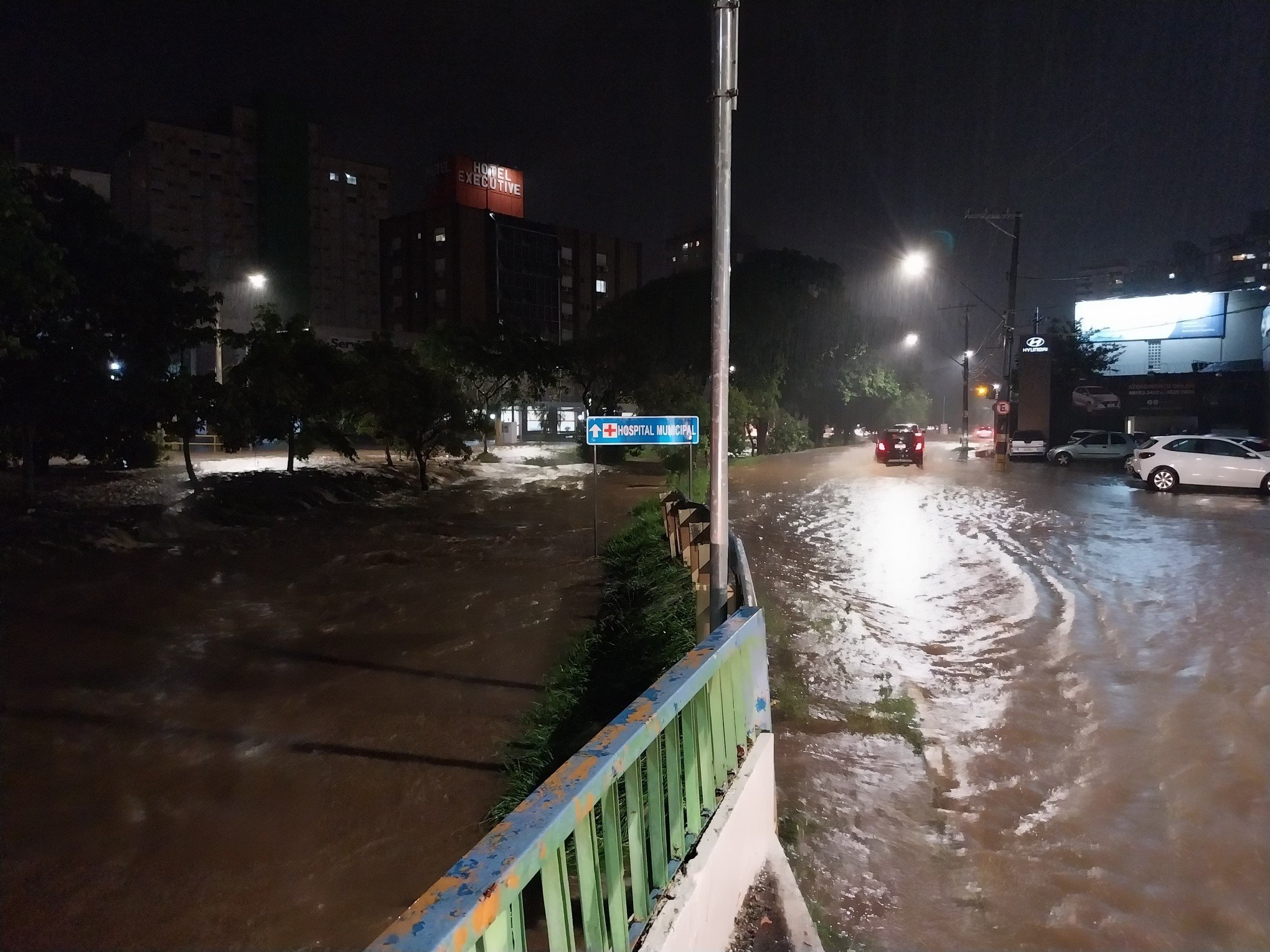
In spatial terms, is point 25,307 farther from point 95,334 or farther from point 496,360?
point 496,360

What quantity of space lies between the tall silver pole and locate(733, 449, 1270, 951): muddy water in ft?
5.01

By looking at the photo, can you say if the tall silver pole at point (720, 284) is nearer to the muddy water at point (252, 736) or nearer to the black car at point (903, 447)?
the muddy water at point (252, 736)

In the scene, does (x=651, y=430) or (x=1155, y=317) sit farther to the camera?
(x=1155, y=317)

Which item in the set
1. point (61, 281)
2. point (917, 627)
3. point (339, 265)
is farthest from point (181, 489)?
point (339, 265)

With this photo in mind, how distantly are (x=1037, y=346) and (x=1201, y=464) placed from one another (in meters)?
20.5

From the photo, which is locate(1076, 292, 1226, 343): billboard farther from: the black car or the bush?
the black car

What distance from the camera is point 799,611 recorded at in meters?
9.48

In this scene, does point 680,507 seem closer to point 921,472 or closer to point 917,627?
point 917,627

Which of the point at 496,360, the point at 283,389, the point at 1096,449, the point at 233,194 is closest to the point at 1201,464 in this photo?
the point at 1096,449

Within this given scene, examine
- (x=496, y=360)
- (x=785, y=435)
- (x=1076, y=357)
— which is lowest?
(x=785, y=435)

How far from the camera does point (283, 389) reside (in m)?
17.5

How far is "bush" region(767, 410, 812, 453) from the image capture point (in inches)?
1791

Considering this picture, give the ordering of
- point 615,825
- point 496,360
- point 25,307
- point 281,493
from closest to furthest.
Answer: point 615,825 < point 25,307 < point 281,493 < point 496,360

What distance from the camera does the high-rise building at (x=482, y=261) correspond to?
76.4 metres
